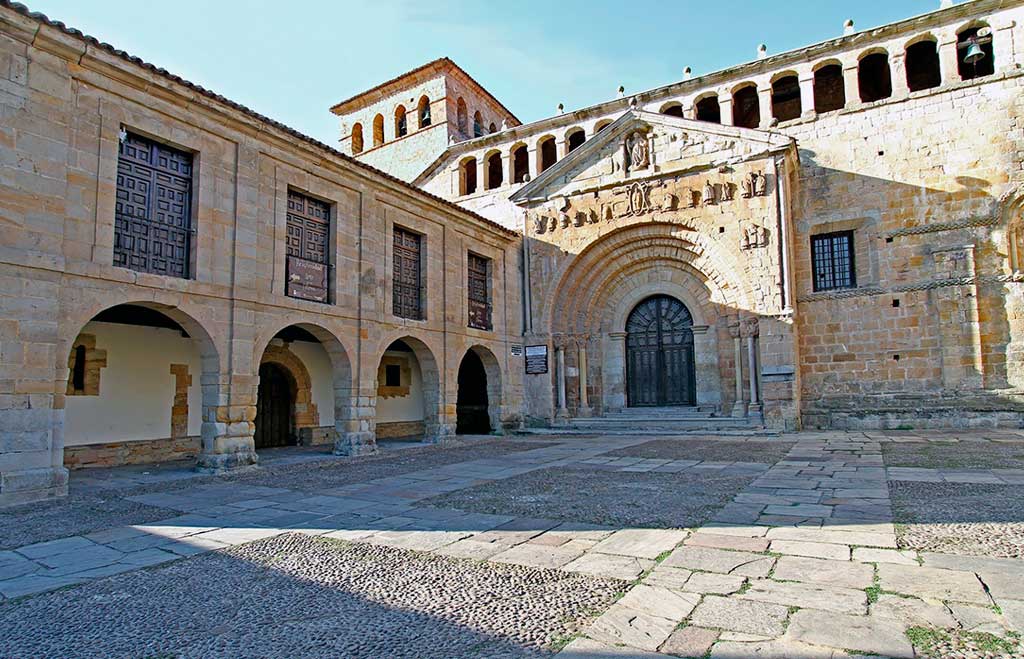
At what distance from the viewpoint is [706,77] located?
59.3ft

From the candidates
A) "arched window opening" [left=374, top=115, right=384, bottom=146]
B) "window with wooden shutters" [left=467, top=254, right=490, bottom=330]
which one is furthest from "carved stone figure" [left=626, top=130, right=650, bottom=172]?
"arched window opening" [left=374, top=115, right=384, bottom=146]

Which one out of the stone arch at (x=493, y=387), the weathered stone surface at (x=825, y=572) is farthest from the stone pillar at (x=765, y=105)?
the weathered stone surface at (x=825, y=572)

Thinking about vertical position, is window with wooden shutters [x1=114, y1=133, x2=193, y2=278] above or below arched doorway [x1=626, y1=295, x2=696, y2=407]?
above

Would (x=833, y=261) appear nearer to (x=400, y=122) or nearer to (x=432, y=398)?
(x=432, y=398)

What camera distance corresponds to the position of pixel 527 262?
58.5ft

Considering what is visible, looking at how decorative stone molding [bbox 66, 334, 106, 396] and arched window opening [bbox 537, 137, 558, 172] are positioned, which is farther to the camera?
arched window opening [bbox 537, 137, 558, 172]

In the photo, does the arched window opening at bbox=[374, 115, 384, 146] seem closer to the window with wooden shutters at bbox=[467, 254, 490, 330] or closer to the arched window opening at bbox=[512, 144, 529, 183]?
the arched window opening at bbox=[512, 144, 529, 183]

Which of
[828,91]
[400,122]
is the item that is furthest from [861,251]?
[400,122]

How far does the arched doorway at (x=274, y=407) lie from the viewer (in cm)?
1371

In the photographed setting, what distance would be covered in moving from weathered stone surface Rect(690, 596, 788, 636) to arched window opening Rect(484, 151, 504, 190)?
1963cm

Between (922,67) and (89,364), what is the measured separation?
68.6ft

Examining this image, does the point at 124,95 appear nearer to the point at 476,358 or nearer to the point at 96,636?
the point at 96,636

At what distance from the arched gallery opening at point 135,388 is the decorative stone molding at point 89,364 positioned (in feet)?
0.04

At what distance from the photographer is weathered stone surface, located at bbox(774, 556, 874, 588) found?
3555 millimetres
